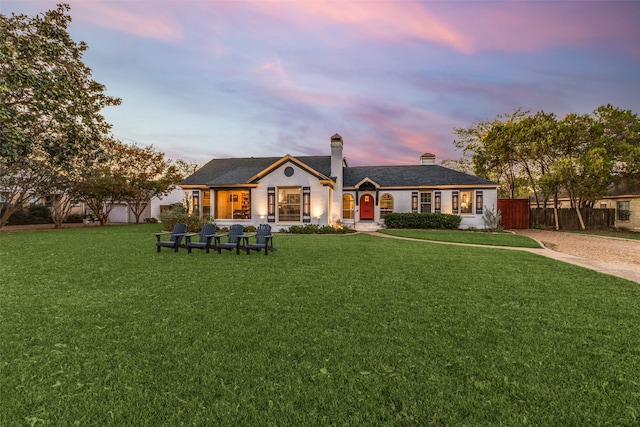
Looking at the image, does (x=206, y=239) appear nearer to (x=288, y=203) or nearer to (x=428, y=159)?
(x=288, y=203)

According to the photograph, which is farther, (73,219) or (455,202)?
(73,219)

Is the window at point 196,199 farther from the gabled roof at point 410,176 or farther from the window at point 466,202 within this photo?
the window at point 466,202

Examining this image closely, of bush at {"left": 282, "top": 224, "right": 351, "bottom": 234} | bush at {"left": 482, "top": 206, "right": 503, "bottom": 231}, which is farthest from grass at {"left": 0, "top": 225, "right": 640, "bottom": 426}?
bush at {"left": 482, "top": 206, "right": 503, "bottom": 231}

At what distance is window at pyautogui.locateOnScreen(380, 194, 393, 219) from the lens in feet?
80.2

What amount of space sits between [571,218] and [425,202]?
13.4 metres

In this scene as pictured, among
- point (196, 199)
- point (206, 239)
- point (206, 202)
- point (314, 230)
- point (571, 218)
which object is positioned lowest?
point (314, 230)

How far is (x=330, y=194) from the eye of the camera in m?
22.7

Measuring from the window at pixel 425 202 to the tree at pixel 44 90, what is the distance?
69.8 ft

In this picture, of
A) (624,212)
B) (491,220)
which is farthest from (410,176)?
(624,212)

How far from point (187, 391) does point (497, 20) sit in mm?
16114

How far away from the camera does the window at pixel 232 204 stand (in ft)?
75.7

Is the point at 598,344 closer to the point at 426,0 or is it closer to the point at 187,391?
the point at 187,391

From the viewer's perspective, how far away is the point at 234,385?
2.93 metres

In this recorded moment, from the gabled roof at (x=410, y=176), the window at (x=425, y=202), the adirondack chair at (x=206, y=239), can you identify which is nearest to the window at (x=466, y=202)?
the gabled roof at (x=410, y=176)
